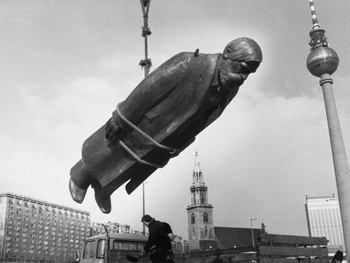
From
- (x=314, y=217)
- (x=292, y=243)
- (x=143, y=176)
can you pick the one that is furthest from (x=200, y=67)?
(x=314, y=217)

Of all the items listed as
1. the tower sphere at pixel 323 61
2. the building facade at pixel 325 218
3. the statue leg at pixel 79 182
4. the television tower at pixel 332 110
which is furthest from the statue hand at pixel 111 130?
the building facade at pixel 325 218

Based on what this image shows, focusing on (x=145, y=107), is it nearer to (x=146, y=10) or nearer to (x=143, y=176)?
(x=143, y=176)

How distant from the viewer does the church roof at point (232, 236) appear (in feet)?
383

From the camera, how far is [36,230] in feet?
277

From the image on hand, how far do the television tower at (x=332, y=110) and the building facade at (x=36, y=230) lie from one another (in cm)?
5707

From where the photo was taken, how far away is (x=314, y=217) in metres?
173

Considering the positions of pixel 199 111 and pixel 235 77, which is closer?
pixel 235 77

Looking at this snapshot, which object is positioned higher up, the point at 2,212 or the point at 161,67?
the point at 2,212

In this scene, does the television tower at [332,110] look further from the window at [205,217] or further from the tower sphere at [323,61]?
the window at [205,217]

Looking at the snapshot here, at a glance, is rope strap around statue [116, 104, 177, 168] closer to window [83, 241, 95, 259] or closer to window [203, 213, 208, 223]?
window [83, 241, 95, 259]

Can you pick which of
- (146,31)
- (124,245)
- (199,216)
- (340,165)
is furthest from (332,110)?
(146,31)

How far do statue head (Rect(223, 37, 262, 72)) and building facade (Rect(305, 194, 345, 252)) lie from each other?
611 feet

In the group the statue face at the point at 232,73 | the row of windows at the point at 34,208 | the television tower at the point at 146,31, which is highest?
the row of windows at the point at 34,208

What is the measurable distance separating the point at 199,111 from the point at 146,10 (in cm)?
168
